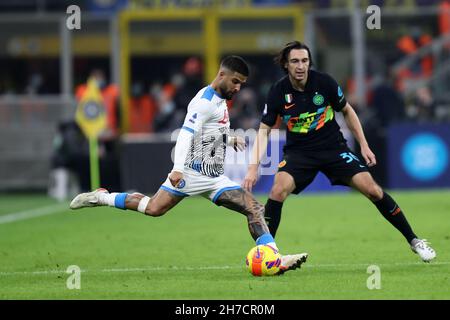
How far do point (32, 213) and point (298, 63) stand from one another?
1030 centimetres

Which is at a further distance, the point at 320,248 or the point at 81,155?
the point at 81,155

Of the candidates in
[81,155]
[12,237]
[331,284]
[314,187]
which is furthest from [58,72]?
[331,284]

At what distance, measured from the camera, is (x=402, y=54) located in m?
28.9

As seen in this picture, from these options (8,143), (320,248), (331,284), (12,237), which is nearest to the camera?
(331,284)

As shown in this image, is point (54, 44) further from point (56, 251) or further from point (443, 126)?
point (56, 251)

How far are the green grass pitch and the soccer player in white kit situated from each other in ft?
1.91

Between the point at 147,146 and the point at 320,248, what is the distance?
1167 centimetres

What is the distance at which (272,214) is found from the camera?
1206 cm

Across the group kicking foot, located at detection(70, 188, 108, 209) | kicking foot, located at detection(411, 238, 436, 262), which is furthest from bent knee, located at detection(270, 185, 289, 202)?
kicking foot, located at detection(70, 188, 108, 209)

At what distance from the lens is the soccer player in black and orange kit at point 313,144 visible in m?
11.9

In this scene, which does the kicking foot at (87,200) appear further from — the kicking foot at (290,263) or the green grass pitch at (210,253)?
the kicking foot at (290,263)

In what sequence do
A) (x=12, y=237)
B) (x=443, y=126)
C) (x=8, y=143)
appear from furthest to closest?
(x=8, y=143) → (x=443, y=126) → (x=12, y=237)

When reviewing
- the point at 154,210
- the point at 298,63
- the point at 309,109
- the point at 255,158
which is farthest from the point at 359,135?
the point at 154,210

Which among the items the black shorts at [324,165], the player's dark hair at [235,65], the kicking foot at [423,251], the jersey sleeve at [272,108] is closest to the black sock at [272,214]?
the black shorts at [324,165]
